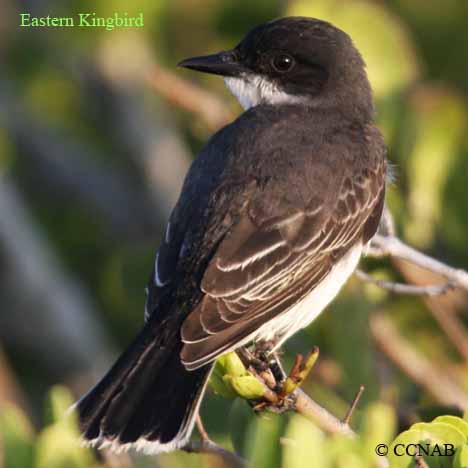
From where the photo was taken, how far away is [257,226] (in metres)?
5.49

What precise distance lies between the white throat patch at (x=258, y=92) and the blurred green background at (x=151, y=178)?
0.52 metres

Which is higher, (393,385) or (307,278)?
(307,278)

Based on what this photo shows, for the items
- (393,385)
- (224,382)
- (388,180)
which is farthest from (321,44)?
(224,382)

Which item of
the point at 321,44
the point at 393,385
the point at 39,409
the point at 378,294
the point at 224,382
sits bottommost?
the point at 39,409

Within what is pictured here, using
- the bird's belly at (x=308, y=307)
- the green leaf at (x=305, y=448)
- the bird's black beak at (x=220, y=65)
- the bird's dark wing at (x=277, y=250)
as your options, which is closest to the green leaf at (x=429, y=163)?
the bird's dark wing at (x=277, y=250)

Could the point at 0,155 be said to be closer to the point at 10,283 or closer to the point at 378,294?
the point at 10,283

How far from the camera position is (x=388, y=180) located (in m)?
6.33

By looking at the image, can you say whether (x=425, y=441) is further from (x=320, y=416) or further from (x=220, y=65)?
(x=220, y=65)

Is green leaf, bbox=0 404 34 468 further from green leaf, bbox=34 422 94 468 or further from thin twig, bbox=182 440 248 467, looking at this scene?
thin twig, bbox=182 440 248 467

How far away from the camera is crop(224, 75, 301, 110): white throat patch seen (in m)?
6.32

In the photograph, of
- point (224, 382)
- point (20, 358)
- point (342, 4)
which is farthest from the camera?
point (20, 358)

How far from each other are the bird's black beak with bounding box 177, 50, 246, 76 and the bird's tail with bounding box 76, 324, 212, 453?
166 cm

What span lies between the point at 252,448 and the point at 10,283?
519 centimetres

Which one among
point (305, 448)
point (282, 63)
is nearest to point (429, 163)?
point (282, 63)
